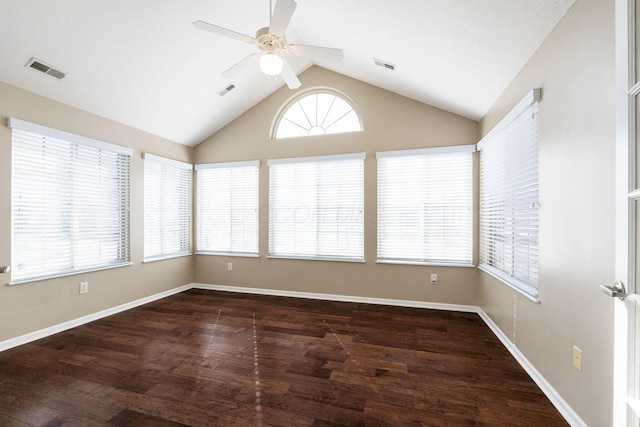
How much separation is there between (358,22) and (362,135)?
1593 millimetres

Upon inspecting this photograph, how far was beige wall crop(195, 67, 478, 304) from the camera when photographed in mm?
3779

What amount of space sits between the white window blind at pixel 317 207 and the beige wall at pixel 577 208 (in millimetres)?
2287

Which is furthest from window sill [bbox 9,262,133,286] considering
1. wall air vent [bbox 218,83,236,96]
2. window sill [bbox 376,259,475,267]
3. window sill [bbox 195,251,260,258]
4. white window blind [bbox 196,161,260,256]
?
window sill [bbox 376,259,475,267]

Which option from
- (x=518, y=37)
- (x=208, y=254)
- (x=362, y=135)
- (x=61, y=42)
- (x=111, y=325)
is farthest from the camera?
(x=208, y=254)

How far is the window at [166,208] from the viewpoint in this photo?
4176 millimetres

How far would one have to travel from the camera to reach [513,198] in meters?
2.63

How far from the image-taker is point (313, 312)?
12.1 feet

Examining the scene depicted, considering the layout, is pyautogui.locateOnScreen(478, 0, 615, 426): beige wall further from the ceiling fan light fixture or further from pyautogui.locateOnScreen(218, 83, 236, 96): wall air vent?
pyautogui.locateOnScreen(218, 83, 236, 96): wall air vent

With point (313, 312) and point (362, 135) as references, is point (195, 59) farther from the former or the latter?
point (313, 312)

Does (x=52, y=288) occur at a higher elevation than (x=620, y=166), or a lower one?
lower

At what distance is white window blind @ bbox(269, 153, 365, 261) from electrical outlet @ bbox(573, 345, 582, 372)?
2580mm

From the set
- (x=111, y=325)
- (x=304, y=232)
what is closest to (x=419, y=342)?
(x=304, y=232)

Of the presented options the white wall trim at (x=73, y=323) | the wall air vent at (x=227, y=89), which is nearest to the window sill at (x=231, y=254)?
the white wall trim at (x=73, y=323)

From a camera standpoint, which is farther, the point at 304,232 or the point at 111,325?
Answer: the point at 304,232
